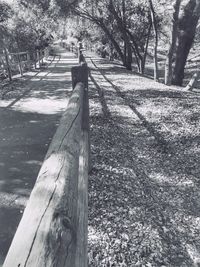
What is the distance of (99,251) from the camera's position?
2.77m

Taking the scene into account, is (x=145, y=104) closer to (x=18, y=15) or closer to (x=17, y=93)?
(x=17, y=93)

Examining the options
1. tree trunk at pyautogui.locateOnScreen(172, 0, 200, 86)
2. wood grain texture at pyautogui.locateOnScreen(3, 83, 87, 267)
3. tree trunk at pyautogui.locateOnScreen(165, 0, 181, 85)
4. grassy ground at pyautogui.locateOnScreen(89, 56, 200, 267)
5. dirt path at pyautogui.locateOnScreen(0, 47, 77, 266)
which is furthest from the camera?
tree trunk at pyautogui.locateOnScreen(172, 0, 200, 86)

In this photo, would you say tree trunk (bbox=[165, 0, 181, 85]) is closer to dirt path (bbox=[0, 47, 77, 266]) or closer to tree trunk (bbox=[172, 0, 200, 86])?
tree trunk (bbox=[172, 0, 200, 86])

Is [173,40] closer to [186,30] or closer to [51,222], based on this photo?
[186,30]

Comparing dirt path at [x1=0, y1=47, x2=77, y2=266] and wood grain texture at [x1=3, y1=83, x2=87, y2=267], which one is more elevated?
wood grain texture at [x1=3, y1=83, x2=87, y2=267]

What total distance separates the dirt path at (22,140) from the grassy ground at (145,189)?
0.90m

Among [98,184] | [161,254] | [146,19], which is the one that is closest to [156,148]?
[98,184]

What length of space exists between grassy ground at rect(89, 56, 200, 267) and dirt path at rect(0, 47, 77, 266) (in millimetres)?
897

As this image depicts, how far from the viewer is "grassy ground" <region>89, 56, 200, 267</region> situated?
2.78 meters

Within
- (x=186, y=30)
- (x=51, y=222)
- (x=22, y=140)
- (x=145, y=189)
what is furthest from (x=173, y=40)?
(x=51, y=222)

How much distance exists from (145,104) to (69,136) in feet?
22.8

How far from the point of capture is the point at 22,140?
561 centimetres

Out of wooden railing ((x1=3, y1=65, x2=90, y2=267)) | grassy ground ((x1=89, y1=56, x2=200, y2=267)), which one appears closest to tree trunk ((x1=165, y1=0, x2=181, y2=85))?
grassy ground ((x1=89, y1=56, x2=200, y2=267))

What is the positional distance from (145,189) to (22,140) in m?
2.87
